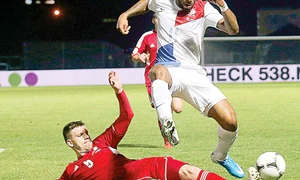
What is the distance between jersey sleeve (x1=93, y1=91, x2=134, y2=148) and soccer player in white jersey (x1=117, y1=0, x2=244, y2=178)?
1.06 ft

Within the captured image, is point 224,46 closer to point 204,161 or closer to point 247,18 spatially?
point 247,18

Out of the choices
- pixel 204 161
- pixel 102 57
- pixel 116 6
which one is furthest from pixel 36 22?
pixel 204 161

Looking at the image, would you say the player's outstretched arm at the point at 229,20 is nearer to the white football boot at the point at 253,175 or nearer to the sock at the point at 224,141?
the sock at the point at 224,141

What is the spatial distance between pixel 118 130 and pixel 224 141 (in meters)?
1.35

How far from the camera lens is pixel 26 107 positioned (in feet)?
62.9

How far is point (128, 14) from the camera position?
6910 mm

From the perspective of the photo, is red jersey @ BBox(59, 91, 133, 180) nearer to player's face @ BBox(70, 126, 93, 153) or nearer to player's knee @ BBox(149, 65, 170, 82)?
player's face @ BBox(70, 126, 93, 153)

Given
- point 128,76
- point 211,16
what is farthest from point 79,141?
point 128,76

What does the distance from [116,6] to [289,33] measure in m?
11.5

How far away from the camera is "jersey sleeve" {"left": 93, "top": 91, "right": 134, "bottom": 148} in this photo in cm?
616

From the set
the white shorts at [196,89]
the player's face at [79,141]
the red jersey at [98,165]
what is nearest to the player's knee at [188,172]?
the red jersey at [98,165]

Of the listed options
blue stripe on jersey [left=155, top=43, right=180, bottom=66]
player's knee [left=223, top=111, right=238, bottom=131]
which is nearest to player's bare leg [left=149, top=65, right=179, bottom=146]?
blue stripe on jersey [left=155, top=43, right=180, bottom=66]

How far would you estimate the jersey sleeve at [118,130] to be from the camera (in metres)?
6.16

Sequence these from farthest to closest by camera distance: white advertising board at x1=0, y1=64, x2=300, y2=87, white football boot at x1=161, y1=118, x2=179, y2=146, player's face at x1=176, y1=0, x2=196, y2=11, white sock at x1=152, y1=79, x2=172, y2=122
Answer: white advertising board at x1=0, y1=64, x2=300, y2=87 → player's face at x1=176, y1=0, x2=196, y2=11 → white sock at x1=152, y1=79, x2=172, y2=122 → white football boot at x1=161, y1=118, x2=179, y2=146
